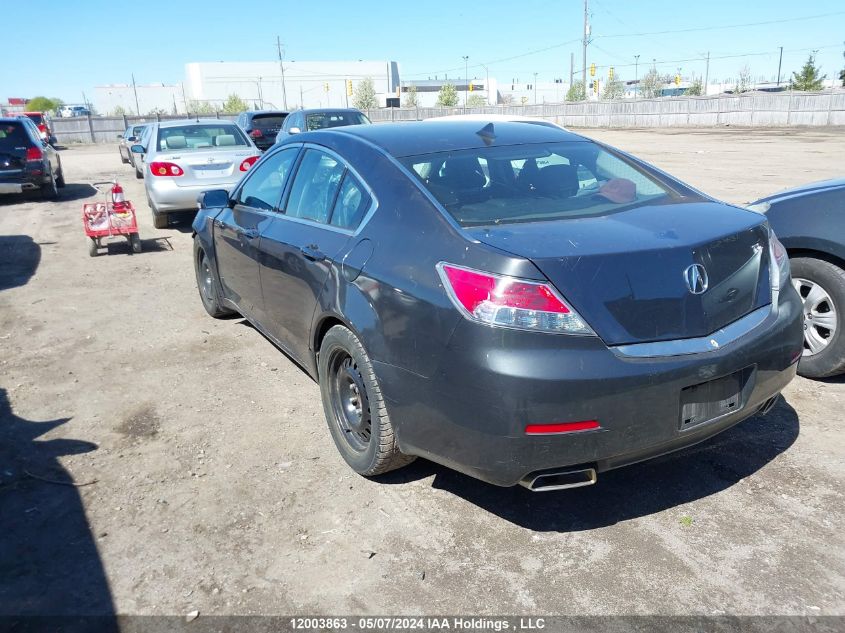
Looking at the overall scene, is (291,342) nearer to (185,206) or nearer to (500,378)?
(500,378)

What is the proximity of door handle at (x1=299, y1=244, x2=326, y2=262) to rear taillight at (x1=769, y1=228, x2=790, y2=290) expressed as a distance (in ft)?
7.10

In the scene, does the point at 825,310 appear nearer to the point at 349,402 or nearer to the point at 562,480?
the point at 562,480

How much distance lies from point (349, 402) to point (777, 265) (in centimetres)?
221

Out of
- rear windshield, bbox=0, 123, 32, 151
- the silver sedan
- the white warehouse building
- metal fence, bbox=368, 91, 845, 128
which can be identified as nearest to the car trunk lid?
the silver sedan

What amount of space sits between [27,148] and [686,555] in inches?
596

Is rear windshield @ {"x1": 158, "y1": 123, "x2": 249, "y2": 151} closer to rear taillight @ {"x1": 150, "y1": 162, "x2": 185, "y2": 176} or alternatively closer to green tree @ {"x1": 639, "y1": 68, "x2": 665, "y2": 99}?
rear taillight @ {"x1": 150, "y1": 162, "x2": 185, "y2": 176}

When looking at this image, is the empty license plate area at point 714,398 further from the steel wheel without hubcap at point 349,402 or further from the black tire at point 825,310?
the black tire at point 825,310

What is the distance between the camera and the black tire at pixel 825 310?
4.32 m

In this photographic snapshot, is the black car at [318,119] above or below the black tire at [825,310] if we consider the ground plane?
above

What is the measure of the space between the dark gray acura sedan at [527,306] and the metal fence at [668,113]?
32525 millimetres

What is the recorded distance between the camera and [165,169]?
10781 millimetres

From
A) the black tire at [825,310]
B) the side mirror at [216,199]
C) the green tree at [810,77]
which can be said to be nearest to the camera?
the black tire at [825,310]

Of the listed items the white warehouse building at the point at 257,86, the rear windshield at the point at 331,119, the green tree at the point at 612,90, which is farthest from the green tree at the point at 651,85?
the rear windshield at the point at 331,119

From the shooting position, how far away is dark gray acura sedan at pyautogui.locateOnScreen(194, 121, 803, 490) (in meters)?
2.65
